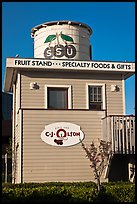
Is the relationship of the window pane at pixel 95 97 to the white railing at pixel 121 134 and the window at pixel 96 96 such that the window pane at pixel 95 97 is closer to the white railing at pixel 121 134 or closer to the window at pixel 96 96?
the window at pixel 96 96

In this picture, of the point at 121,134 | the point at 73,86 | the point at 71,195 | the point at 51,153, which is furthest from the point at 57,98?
the point at 71,195

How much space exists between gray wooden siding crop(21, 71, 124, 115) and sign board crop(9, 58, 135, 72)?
0.45 m

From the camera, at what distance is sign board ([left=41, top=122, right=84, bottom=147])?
50.6ft

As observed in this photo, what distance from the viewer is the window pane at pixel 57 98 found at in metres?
16.4

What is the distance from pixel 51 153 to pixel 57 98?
263 centimetres

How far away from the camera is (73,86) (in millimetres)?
16641

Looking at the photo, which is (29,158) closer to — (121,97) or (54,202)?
(121,97)

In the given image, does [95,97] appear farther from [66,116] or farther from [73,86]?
[66,116]

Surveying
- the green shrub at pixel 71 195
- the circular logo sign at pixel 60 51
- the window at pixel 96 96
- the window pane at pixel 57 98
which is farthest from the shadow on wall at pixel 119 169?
the circular logo sign at pixel 60 51

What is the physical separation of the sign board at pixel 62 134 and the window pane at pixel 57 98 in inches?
43.8

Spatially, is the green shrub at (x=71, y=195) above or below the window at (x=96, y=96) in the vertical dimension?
below

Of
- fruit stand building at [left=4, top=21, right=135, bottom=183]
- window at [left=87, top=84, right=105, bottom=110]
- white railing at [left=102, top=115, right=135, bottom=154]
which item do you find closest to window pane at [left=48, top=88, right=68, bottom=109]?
fruit stand building at [left=4, top=21, right=135, bottom=183]

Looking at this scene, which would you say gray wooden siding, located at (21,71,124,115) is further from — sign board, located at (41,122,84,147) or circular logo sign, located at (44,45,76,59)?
circular logo sign, located at (44,45,76,59)

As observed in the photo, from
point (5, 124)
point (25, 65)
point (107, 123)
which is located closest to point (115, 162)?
point (107, 123)
